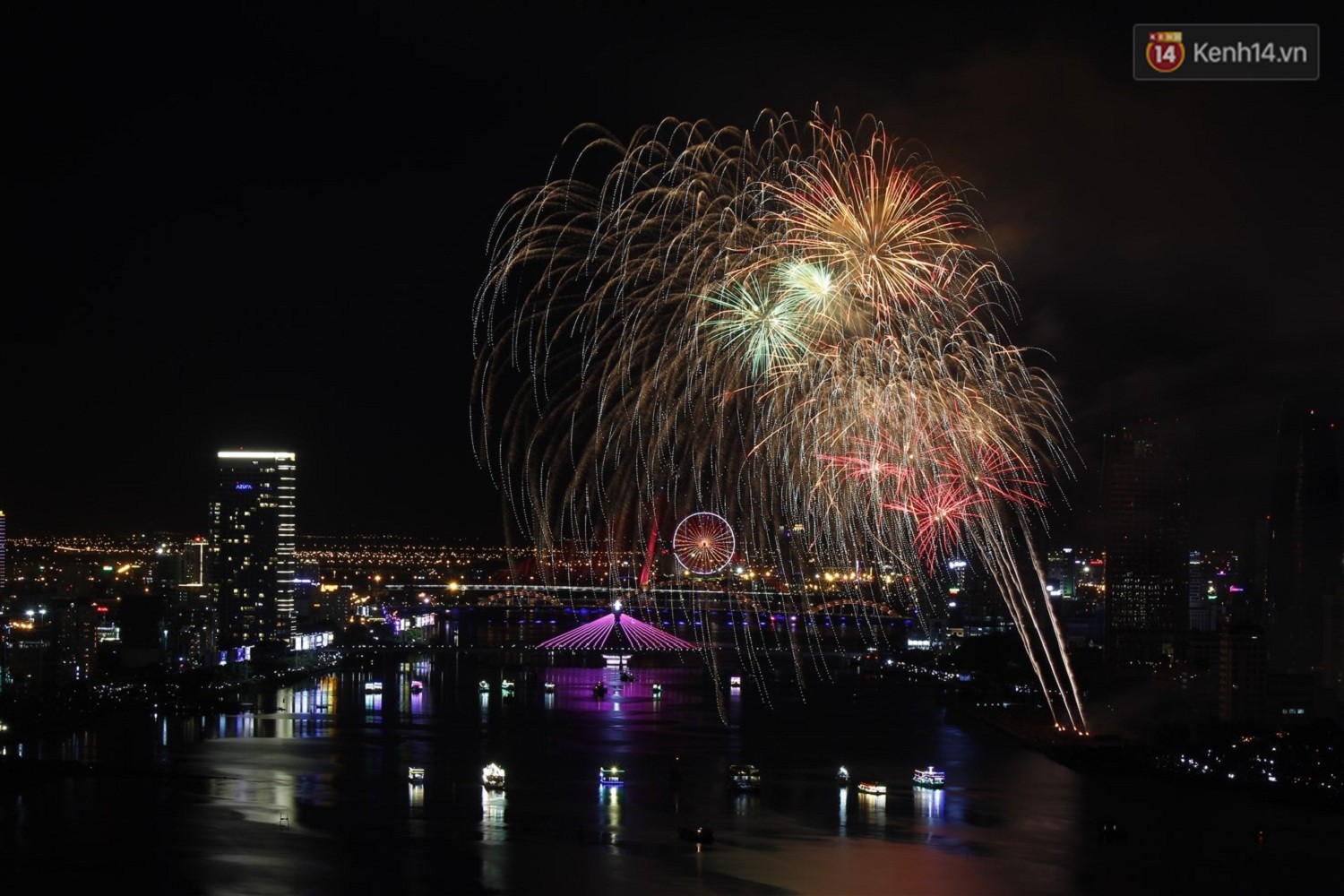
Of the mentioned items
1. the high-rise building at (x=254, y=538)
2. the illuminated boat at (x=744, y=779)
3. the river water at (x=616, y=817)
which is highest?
the high-rise building at (x=254, y=538)

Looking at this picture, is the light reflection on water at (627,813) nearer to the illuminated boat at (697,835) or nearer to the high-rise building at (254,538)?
the illuminated boat at (697,835)

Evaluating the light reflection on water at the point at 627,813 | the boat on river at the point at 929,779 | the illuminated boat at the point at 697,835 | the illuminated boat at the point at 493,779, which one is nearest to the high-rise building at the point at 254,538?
the light reflection on water at the point at 627,813

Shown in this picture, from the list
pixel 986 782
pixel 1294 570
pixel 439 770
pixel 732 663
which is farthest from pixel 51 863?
pixel 1294 570

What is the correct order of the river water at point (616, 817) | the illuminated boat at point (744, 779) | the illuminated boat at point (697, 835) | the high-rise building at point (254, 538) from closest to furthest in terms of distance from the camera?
1. the river water at point (616, 817)
2. the illuminated boat at point (697, 835)
3. the illuminated boat at point (744, 779)
4. the high-rise building at point (254, 538)

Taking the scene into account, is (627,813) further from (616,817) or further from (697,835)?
(697,835)

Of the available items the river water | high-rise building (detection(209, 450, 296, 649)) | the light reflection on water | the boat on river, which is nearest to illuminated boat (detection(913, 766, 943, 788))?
the boat on river

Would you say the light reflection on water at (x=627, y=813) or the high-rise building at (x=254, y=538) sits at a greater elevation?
the high-rise building at (x=254, y=538)

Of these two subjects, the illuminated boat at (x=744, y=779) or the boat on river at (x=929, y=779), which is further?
the boat on river at (x=929, y=779)
